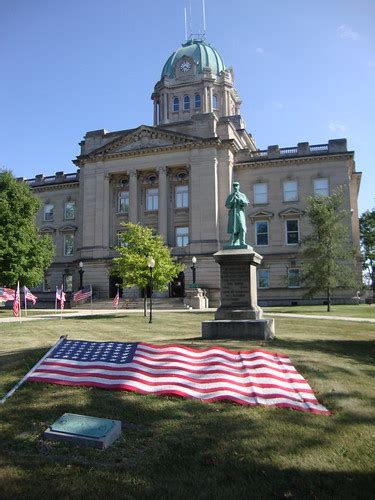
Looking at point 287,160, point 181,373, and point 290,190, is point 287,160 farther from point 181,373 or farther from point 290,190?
point 181,373

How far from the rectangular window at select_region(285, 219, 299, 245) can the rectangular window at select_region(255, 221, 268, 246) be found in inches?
87.8

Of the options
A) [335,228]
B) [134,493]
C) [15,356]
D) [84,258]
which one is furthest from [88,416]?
[84,258]

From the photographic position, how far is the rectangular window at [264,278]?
44.5m

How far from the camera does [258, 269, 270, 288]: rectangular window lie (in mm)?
44469

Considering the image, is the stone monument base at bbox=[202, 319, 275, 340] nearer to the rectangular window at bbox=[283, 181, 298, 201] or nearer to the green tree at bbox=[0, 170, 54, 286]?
the green tree at bbox=[0, 170, 54, 286]

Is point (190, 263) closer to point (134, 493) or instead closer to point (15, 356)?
point (15, 356)

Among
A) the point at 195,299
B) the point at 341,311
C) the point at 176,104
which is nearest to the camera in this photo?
the point at 341,311

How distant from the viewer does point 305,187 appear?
4534 centimetres

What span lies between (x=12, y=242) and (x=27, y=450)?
33.5 m

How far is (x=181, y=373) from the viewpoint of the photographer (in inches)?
308

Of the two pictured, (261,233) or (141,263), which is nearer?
(141,263)

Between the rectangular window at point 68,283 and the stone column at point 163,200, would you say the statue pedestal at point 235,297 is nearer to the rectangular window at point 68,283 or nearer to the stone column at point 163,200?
the stone column at point 163,200

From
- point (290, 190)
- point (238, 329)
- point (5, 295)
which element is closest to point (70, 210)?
point (290, 190)

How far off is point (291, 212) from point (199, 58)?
31101mm
